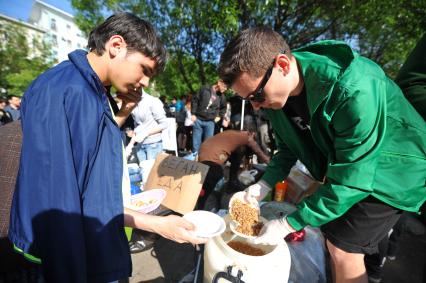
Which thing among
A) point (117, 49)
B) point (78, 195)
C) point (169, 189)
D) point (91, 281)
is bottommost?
point (169, 189)

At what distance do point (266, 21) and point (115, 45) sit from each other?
332 inches

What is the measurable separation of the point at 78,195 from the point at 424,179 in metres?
1.72

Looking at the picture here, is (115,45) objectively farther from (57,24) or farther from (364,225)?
(57,24)

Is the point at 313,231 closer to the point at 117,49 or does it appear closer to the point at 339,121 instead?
the point at 339,121

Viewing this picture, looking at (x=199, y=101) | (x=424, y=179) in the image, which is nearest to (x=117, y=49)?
(x=424, y=179)

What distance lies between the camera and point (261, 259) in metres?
1.41

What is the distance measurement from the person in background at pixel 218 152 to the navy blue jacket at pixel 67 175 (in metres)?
2.13

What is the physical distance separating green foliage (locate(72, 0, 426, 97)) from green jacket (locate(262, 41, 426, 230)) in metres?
6.20

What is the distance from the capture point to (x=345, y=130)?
115 cm

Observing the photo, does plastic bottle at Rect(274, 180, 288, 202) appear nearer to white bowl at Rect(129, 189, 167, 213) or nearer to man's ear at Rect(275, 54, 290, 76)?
white bowl at Rect(129, 189, 167, 213)

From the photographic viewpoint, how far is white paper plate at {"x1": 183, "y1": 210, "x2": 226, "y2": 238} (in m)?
1.42

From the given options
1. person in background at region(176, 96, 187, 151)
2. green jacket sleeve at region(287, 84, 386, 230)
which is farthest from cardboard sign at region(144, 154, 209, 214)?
person in background at region(176, 96, 187, 151)

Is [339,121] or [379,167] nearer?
[339,121]

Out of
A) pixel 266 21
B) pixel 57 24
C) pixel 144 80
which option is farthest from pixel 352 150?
pixel 57 24
